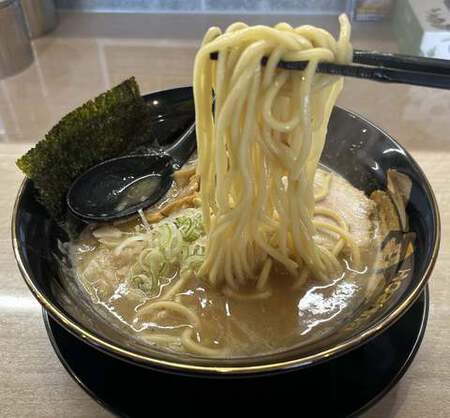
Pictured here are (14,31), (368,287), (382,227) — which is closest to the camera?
(368,287)

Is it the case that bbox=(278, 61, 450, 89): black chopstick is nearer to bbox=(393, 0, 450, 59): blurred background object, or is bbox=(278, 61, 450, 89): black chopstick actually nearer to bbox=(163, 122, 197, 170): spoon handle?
bbox=(163, 122, 197, 170): spoon handle

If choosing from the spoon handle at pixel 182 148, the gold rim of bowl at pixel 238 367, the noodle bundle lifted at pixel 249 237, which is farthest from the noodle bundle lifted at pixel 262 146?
the spoon handle at pixel 182 148

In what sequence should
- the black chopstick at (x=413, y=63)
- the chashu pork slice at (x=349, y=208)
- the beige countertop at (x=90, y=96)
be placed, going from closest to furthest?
1. the black chopstick at (x=413, y=63)
2. the beige countertop at (x=90, y=96)
3. the chashu pork slice at (x=349, y=208)

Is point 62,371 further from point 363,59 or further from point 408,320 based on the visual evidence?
point 363,59

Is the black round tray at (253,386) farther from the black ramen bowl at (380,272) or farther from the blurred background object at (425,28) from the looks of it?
the blurred background object at (425,28)

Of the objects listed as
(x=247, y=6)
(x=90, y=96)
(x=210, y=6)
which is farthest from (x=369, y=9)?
(x=90, y=96)

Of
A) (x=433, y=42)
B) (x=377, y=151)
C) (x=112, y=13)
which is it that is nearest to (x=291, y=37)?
(x=377, y=151)

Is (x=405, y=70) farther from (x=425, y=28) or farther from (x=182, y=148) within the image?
(x=425, y=28)
